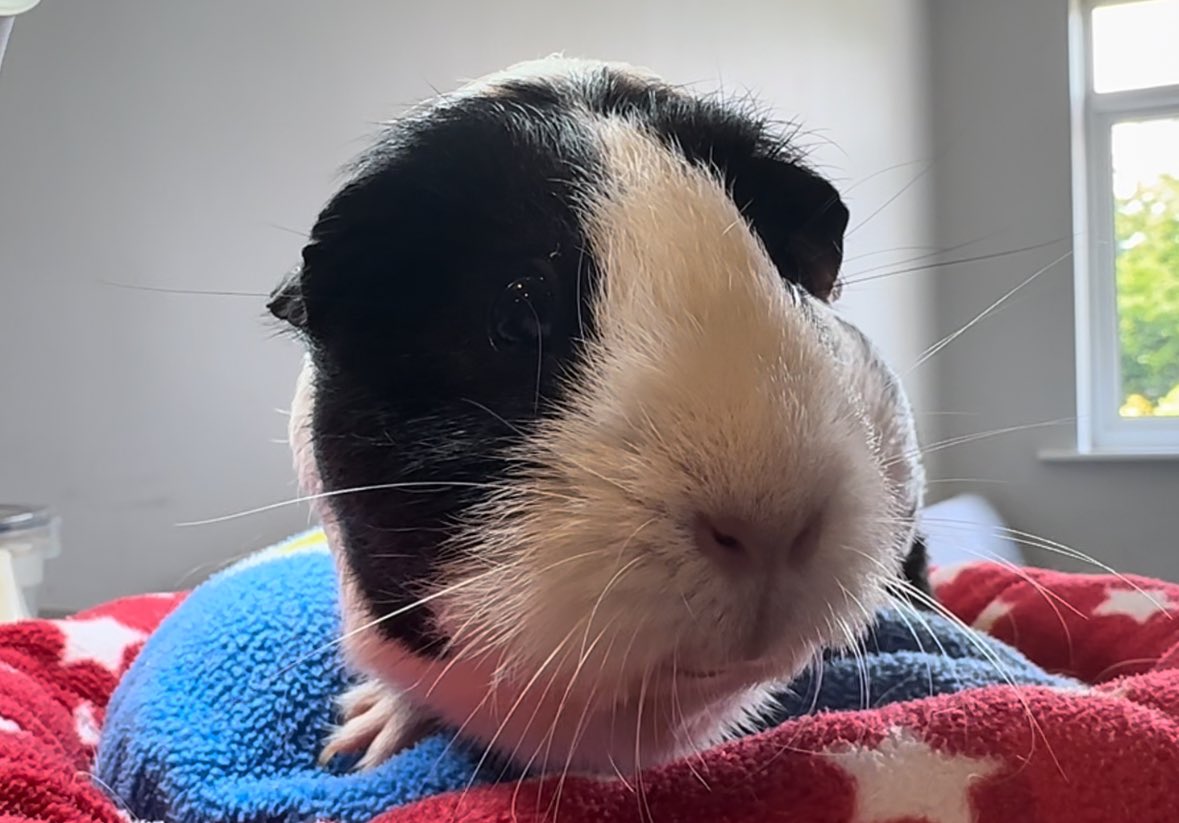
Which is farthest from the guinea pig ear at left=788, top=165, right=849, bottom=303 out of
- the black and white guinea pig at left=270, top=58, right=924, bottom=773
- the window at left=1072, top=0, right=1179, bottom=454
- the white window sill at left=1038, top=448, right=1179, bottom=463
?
the window at left=1072, top=0, right=1179, bottom=454

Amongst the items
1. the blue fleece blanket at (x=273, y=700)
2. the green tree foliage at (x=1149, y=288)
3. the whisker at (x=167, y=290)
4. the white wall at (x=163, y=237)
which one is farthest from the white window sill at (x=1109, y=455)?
the whisker at (x=167, y=290)

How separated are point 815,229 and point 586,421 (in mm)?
266

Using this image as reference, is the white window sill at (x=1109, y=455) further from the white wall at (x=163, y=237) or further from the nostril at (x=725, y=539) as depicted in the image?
the nostril at (x=725, y=539)

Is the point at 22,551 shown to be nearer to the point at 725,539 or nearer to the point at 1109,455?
the point at 725,539

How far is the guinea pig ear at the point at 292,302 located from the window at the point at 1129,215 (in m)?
3.11

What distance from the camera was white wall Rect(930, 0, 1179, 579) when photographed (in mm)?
3199

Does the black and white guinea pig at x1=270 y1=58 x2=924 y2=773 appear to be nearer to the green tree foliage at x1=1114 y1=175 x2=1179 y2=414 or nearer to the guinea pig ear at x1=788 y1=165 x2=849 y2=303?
the guinea pig ear at x1=788 y1=165 x2=849 y2=303

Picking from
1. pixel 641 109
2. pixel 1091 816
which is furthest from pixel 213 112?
pixel 1091 816

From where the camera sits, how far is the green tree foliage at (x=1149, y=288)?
10.9ft

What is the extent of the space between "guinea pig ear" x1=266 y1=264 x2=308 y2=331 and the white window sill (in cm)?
298

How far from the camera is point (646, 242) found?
1.75ft

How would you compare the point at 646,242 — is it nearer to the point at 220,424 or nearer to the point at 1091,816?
the point at 1091,816

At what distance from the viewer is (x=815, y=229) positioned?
68 cm

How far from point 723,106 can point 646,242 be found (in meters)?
0.16
